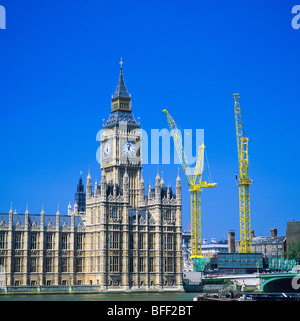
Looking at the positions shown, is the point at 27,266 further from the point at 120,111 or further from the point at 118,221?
the point at 120,111

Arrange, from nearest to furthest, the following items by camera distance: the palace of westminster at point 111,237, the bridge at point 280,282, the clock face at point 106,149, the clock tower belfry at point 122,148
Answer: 1. the palace of westminster at point 111,237
2. the bridge at point 280,282
3. the clock tower belfry at point 122,148
4. the clock face at point 106,149

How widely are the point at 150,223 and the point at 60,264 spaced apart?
76.0 ft

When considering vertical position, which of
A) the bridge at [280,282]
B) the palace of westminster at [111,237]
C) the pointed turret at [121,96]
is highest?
the pointed turret at [121,96]

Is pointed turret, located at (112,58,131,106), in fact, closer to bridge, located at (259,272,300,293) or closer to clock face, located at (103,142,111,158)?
clock face, located at (103,142,111,158)

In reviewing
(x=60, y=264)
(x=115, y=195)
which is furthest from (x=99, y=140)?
(x=60, y=264)

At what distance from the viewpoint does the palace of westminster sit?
565 ft

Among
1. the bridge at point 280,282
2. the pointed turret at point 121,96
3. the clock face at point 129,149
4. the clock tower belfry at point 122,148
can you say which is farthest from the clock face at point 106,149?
the bridge at point 280,282

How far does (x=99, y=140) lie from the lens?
642 ft

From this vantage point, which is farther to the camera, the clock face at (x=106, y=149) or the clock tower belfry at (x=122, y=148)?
the clock face at (x=106, y=149)

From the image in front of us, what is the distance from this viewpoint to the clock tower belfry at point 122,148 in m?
189

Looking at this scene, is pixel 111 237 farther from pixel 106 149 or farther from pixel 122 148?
pixel 106 149

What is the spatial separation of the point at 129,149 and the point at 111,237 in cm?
2517

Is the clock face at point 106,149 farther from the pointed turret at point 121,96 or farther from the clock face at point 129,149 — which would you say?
the pointed turret at point 121,96

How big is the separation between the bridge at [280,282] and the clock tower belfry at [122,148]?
118ft
